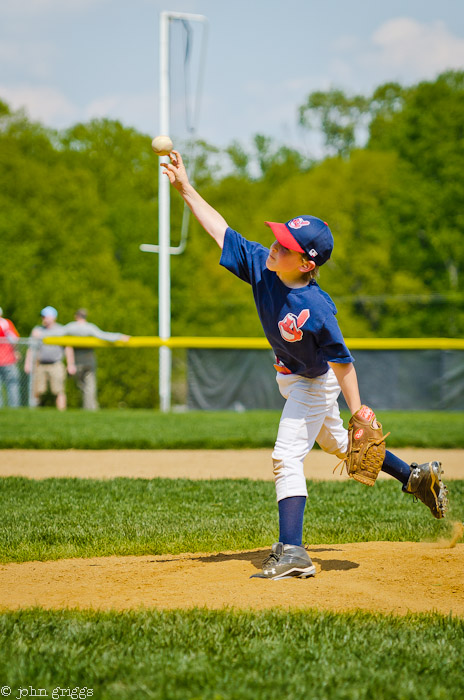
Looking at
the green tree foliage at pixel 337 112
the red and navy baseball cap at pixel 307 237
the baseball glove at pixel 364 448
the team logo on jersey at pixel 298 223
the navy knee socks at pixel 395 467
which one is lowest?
the navy knee socks at pixel 395 467

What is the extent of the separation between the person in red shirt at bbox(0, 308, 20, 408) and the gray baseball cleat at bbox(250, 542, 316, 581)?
10336 mm

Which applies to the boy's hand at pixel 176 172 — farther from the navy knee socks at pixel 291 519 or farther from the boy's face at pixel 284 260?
the navy knee socks at pixel 291 519

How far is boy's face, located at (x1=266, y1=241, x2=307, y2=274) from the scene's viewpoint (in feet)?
12.2

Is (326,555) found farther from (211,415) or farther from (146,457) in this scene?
(211,415)

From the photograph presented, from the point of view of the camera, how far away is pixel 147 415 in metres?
13.5

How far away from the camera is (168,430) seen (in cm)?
1072

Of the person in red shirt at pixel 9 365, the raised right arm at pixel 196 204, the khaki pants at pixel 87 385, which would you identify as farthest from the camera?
the khaki pants at pixel 87 385

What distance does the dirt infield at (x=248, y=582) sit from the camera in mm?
3234

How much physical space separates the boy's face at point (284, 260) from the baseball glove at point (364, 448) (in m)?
0.73

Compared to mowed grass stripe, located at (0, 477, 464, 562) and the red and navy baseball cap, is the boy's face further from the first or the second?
mowed grass stripe, located at (0, 477, 464, 562)

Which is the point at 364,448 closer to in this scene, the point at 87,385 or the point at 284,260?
the point at 284,260

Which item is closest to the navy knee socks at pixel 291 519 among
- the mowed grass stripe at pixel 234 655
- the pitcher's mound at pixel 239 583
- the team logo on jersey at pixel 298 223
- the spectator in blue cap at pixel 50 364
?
the pitcher's mound at pixel 239 583

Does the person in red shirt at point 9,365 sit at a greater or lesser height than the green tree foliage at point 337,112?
lesser

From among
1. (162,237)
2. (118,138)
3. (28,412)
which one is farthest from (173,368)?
(118,138)
